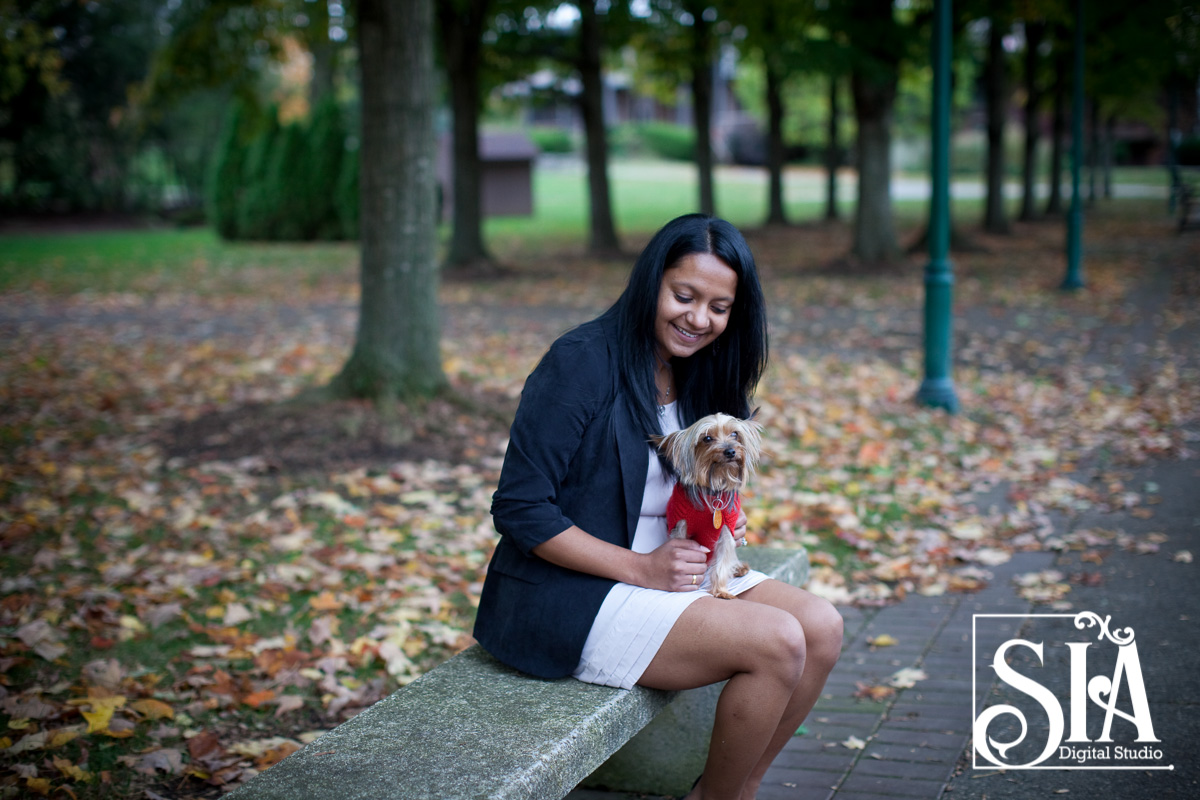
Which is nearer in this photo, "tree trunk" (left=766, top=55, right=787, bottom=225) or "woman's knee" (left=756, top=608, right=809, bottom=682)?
"woman's knee" (left=756, top=608, right=809, bottom=682)

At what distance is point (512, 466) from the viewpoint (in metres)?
2.72

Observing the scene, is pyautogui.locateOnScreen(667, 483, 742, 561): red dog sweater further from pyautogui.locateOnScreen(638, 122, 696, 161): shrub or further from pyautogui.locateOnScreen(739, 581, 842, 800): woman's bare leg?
pyautogui.locateOnScreen(638, 122, 696, 161): shrub

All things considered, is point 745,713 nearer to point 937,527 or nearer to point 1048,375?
point 937,527

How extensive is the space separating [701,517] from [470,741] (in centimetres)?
81

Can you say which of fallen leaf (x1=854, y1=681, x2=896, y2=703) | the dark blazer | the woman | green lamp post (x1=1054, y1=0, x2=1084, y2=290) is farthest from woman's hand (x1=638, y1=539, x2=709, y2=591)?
green lamp post (x1=1054, y1=0, x2=1084, y2=290)

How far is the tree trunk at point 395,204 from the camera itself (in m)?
7.02

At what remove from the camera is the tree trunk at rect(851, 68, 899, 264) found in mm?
Result: 16438

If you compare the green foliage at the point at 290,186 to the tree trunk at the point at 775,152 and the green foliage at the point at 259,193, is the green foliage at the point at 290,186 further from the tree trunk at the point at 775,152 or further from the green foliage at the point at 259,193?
the tree trunk at the point at 775,152

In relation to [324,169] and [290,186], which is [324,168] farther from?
[290,186]

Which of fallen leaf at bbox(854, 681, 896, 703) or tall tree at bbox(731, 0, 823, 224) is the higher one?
tall tree at bbox(731, 0, 823, 224)

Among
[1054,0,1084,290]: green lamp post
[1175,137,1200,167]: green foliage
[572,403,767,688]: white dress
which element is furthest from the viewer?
[1175,137,1200,167]: green foliage

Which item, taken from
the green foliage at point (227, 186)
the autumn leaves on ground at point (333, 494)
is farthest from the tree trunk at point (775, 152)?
the autumn leaves on ground at point (333, 494)

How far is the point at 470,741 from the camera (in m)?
2.49

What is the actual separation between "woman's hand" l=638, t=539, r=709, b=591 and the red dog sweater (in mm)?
34
